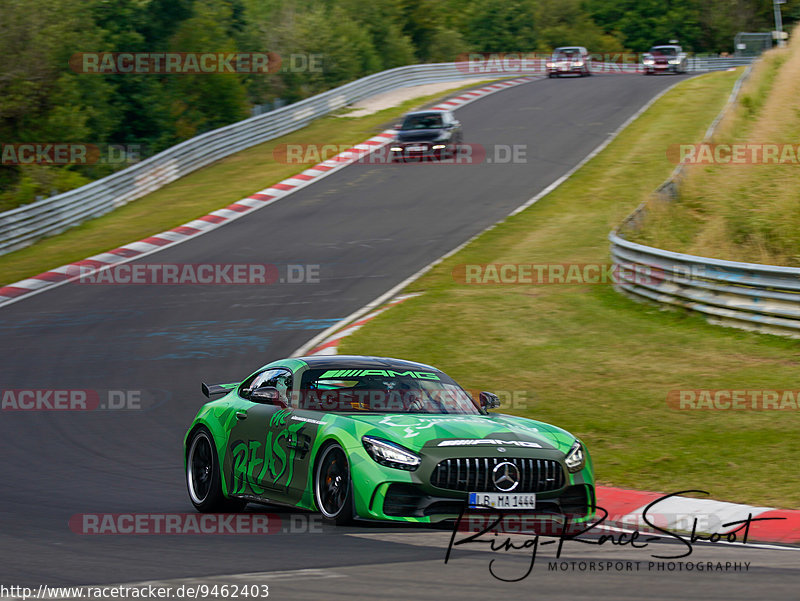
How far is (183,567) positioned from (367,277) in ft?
53.2

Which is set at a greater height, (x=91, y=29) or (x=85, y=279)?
(x=91, y=29)

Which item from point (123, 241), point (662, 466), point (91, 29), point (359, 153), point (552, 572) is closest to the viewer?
point (552, 572)

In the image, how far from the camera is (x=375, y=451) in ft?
25.6

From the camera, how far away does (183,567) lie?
6676 mm

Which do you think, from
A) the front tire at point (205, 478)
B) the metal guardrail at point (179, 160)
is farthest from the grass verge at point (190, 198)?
the front tire at point (205, 478)

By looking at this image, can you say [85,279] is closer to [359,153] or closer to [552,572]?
[359,153]

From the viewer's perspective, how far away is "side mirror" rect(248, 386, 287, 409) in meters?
8.84

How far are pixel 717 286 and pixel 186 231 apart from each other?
1451 centimetres

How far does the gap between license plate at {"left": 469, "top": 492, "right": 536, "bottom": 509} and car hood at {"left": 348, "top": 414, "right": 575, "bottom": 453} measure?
0.43 meters

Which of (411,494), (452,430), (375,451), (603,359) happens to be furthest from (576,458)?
(603,359)

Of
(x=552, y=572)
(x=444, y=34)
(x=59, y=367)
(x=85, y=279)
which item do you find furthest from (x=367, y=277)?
(x=444, y=34)

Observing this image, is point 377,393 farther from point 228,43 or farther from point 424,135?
point 228,43

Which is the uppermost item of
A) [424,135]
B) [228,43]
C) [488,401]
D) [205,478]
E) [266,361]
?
[228,43]

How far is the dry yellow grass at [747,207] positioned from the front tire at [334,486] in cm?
1209
